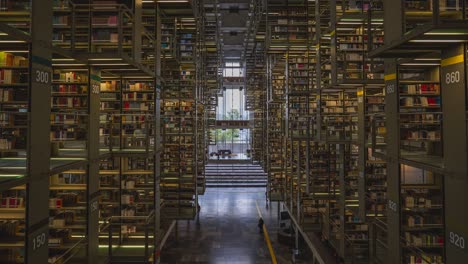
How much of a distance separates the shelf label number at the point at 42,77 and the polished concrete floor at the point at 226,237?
6204mm

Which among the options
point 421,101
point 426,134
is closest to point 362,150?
point 426,134

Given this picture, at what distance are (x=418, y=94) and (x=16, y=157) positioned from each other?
20.0 feet

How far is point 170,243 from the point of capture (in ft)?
32.4

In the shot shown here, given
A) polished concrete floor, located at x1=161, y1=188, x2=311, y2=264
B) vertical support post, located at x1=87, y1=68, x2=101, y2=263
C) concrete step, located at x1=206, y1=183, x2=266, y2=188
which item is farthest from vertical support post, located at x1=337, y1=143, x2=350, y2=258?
concrete step, located at x1=206, y1=183, x2=266, y2=188

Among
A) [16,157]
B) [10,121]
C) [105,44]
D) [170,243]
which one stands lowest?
[170,243]

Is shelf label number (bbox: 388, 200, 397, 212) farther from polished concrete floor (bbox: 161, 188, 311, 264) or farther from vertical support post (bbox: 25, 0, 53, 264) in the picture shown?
polished concrete floor (bbox: 161, 188, 311, 264)

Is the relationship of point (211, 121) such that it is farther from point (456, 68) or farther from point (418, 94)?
point (456, 68)

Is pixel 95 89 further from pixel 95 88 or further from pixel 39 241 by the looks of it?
pixel 39 241

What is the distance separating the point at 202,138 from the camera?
13.4m

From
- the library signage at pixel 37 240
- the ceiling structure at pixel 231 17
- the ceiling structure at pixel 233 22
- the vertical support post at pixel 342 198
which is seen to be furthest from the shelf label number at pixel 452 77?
the ceiling structure at pixel 233 22

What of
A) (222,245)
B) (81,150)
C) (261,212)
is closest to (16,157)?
(81,150)

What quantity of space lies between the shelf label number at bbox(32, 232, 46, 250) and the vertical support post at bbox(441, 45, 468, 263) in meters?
3.86

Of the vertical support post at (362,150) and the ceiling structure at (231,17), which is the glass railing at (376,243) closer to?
the vertical support post at (362,150)

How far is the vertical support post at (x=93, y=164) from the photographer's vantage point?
491 cm
